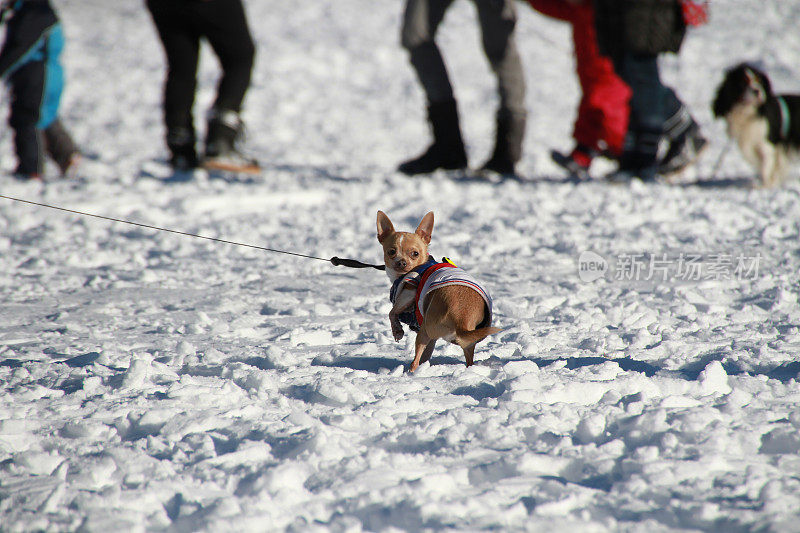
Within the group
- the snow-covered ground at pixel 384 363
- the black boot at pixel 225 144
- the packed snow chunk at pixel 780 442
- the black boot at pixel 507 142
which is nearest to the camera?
the snow-covered ground at pixel 384 363

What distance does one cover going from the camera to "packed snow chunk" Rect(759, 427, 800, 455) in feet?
5.09

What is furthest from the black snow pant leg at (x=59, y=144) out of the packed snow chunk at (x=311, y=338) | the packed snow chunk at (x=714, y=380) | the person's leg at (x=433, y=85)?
the packed snow chunk at (x=714, y=380)

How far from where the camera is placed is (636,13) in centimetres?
436

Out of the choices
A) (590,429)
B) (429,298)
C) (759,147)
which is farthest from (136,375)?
(759,147)

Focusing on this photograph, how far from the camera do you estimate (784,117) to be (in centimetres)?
463

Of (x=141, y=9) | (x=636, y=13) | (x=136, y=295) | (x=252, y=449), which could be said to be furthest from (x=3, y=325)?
(x=141, y=9)

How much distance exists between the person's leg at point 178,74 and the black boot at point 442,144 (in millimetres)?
1628

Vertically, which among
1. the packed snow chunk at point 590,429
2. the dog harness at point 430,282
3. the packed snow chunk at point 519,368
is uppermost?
the dog harness at point 430,282

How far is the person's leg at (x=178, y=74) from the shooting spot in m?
4.69

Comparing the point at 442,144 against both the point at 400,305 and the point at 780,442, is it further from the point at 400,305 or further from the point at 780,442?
the point at 780,442

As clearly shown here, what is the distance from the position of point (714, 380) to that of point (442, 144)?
356cm

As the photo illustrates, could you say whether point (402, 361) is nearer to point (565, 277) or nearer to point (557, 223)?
point (565, 277)

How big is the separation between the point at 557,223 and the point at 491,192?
764 millimetres

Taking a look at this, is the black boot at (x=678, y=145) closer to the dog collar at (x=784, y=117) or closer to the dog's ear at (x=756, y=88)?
the dog's ear at (x=756, y=88)
